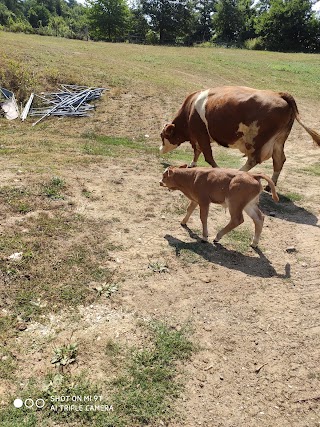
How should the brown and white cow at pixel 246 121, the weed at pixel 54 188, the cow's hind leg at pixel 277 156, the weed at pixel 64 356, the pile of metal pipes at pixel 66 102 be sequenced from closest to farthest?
the weed at pixel 64 356, the weed at pixel 54 188, the brown and white cow at pixel 246 121, the cow's hind leg at pixel 277 156, the pile of metal pipes at pixel 66 102

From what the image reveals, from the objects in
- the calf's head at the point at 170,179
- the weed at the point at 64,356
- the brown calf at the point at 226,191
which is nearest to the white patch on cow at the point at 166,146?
the calf's head at the point at 170,179

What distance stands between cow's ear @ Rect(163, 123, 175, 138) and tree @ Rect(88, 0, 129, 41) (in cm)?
6167

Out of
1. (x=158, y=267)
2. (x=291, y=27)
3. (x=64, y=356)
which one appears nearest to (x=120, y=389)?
(x=64, y=356)

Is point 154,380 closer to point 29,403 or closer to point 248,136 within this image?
point 29,403

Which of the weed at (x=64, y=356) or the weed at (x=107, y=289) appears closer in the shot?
the weed at (x=64, y=356)

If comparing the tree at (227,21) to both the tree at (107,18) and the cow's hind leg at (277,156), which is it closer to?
the tree at (107,18)

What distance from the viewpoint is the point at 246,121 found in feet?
29.4

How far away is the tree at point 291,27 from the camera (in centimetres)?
5800

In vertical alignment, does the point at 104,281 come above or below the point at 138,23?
below

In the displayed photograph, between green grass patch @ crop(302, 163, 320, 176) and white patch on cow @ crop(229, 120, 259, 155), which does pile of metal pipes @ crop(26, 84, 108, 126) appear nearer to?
white patch on cow @ crop(229, 120, 259, 155)

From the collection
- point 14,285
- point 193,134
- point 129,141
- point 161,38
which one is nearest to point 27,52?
point 129,141

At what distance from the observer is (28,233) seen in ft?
20.9

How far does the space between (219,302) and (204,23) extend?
8163 cm

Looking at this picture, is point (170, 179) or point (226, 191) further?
point (170, 179)
